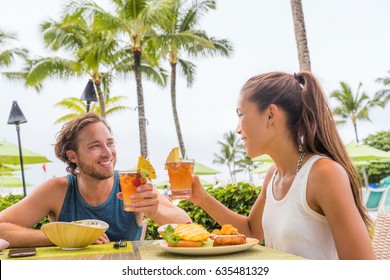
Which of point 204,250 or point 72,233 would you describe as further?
point 72,233

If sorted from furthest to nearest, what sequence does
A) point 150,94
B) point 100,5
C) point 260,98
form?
point 150,94
point 100,5
point 260,98

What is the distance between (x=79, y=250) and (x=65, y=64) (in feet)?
65.0

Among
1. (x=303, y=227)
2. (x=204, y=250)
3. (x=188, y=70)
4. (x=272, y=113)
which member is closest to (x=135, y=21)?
(x=188, y=70)

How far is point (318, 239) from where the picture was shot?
1.71m

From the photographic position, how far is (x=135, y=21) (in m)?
17.0

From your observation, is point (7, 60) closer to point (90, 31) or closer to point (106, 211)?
point (90, 31)

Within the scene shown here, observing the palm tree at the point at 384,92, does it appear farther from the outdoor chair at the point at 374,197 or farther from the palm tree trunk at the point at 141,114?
the outdoor chair at the point at 374,197

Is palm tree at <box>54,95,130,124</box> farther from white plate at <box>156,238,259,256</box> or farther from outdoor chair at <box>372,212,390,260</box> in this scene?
white plate at <box>156,238,259,256</box>

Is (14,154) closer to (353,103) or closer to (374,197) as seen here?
(374,197)

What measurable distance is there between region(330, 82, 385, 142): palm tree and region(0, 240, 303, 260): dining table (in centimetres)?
3875

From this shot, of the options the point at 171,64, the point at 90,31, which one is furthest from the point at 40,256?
the point at 171,64

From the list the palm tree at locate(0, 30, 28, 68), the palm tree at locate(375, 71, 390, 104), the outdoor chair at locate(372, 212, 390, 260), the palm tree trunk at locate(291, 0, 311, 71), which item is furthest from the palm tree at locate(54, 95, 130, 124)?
the outdoor chair at locate(372, 212, 390, 260)

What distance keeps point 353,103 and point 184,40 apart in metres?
24.0

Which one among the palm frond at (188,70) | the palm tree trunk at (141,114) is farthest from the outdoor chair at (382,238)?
the palm frond at (188,70)
